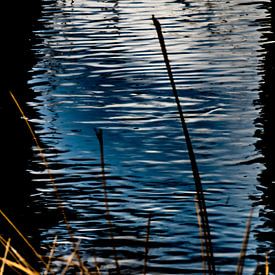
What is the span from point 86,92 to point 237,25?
650 cm

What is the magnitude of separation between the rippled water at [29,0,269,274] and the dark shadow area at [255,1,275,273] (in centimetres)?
8

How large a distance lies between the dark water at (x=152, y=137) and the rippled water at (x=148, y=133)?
1 centimetres

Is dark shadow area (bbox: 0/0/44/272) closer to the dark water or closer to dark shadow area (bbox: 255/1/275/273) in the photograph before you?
the dark water

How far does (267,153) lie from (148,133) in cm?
136

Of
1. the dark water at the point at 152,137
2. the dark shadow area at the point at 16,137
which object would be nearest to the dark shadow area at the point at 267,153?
the dark water at the point at 152,137

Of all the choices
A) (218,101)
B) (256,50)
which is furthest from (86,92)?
(256,50)

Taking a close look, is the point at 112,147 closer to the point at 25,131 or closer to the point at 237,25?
the point at 25,131

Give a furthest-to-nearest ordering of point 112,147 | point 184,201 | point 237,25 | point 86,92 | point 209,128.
A: point 237,25
point 86,92
point 209,128
point 112,147
point 184,201

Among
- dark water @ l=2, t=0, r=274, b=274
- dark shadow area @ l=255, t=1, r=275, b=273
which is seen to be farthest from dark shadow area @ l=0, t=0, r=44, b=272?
dark shadow area @ l=255, t=1, r=275, b=273

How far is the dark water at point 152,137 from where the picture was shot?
21.6ft

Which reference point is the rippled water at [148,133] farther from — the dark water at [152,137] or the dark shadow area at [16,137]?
the dark shadow area at [16,137]

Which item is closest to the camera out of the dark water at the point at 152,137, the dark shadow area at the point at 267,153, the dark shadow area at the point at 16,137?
the dark shadow area at the point at 267,153

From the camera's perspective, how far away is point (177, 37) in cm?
1652

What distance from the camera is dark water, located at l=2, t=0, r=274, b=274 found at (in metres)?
6.59
